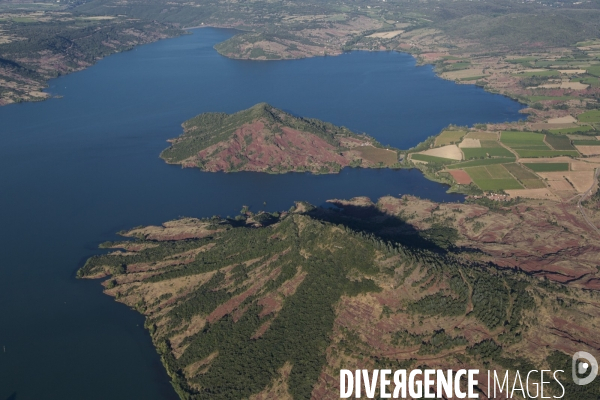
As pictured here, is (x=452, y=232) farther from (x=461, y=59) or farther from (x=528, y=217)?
(x=461, y=59)

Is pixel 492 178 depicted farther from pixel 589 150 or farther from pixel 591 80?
pixel 591 80

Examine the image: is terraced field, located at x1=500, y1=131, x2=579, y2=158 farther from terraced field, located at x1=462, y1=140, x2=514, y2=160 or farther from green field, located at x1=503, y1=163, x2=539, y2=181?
green field, located at x1=503, y1=163, x2=539, y2=181

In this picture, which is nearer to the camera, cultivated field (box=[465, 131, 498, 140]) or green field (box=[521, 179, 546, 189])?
green field (box=[521, 179, 546, 189])

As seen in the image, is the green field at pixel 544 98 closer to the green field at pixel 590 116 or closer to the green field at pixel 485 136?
the green field at pixel 590 116

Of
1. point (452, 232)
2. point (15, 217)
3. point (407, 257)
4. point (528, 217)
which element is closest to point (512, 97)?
point (528, 217)

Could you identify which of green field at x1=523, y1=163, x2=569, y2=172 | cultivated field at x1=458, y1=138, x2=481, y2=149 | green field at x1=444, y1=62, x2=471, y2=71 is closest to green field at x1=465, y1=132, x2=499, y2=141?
cultivated field at x1=458, y1=138, x2=481, y2=149

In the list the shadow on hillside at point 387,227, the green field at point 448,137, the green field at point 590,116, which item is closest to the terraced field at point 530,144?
the green field at point 448,137
